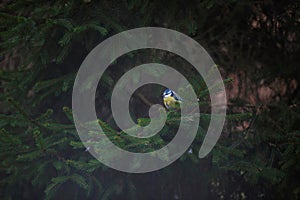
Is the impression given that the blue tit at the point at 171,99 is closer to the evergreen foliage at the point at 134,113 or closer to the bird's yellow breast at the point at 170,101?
the bird's yellow breast at the point at 170,101

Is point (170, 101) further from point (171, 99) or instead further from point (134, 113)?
point (134, 113)

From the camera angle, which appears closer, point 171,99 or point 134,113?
point 171,99

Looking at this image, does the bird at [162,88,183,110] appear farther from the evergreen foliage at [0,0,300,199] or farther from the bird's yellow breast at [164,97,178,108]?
the evergreen foliage at [0,0,300,199]

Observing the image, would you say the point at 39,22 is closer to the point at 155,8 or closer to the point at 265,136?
the point at 155,8

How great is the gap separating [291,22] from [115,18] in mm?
1585

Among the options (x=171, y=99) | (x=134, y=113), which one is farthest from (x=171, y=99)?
(x=134, y=113)

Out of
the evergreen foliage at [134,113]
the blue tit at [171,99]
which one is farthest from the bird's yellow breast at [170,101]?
the evergreen foliage at [134,113]

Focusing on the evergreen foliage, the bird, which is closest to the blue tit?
the bird

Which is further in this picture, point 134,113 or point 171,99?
point 134,113

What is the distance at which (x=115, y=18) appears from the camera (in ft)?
9.84

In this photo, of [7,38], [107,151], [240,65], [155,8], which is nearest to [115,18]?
[155,8]

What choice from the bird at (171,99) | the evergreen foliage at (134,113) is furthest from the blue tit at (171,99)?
the evergreen foliage at (134,113)

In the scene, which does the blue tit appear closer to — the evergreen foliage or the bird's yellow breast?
the bird's yellow breast

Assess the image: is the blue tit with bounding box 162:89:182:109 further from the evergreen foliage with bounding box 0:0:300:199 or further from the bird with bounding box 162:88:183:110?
the evergreen foliage with bounding box 0:0:300:199
